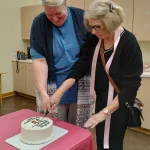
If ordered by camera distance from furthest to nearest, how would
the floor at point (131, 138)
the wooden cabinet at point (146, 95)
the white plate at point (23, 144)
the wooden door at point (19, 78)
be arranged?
the wooden door at point (19, 78)
the wooden cabinet at point (146, 95)
the floor at point (131, 138)
the white plate at point (23, 144)

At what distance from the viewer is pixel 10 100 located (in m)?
4.22

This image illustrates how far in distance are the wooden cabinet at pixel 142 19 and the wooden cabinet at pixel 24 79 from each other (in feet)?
7.01

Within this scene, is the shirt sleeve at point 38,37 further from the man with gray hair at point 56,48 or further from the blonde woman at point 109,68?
the blonde woman at point 109,68

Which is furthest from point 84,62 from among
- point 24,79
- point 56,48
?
point 24,79

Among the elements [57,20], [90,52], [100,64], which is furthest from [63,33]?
[100,64]

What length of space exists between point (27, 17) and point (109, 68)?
3467mm

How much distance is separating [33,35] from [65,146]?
0.78 metres

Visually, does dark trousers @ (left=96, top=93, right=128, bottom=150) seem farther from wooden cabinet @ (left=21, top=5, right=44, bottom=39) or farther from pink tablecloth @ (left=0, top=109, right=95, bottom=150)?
wooden cabinet @ (left=21, top=5, right=44, bottom=39)

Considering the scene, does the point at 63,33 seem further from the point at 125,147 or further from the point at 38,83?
the point at 125,147

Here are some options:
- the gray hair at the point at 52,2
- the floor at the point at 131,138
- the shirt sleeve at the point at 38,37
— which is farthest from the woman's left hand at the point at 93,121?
the floor at the point at 131,138

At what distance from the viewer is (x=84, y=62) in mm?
1422

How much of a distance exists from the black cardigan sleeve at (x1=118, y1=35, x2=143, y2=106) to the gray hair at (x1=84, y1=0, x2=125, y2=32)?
0.14 m

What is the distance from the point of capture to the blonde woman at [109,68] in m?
1.15

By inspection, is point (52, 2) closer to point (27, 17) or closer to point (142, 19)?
point (142, 19)
